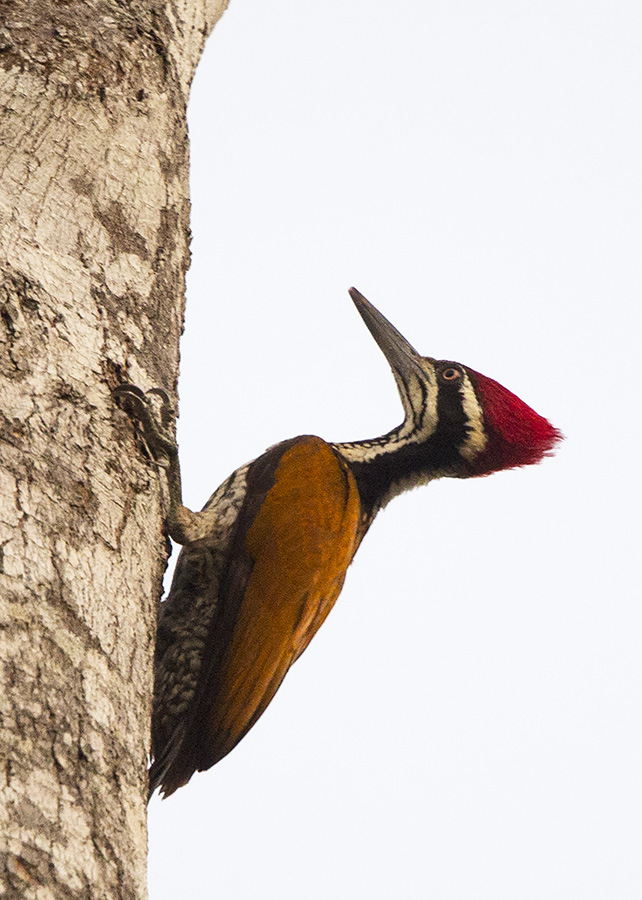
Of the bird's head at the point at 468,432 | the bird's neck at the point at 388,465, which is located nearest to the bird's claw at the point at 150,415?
the bird's neck at the point at 388,465

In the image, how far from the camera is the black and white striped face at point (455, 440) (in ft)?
12.9

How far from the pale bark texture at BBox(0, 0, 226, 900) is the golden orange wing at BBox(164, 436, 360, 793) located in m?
0.79

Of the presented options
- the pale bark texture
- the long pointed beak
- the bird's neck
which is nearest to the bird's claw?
the pale bark texture

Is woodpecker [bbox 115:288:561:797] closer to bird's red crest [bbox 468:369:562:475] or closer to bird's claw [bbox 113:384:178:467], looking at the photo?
bird's claw [bbox 113:384:178:467]

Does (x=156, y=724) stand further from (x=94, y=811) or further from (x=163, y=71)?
(x=163, y=71)

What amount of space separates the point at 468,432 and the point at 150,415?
6.09 feet

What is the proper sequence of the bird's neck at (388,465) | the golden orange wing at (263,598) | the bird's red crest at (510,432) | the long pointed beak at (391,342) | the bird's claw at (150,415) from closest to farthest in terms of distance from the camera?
the bird's claw at (150,415) → the golden orange wing at (263,598) → the bird's neck at (388,465) → the bird's red crest at (510,432) → the long pointed beak at (391,342)

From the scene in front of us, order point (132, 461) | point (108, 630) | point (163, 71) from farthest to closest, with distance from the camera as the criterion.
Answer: point (163, 71), point (132, 461), point (108, 630)

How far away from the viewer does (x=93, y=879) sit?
5.26ft

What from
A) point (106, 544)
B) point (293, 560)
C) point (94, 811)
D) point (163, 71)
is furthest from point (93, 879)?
point (163, 71)

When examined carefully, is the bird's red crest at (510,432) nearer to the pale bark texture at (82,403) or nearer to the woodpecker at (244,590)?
the woodpecker at (244,590)

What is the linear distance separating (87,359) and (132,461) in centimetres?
24

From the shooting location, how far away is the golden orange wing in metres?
3.26

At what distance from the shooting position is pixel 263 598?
130 inches
